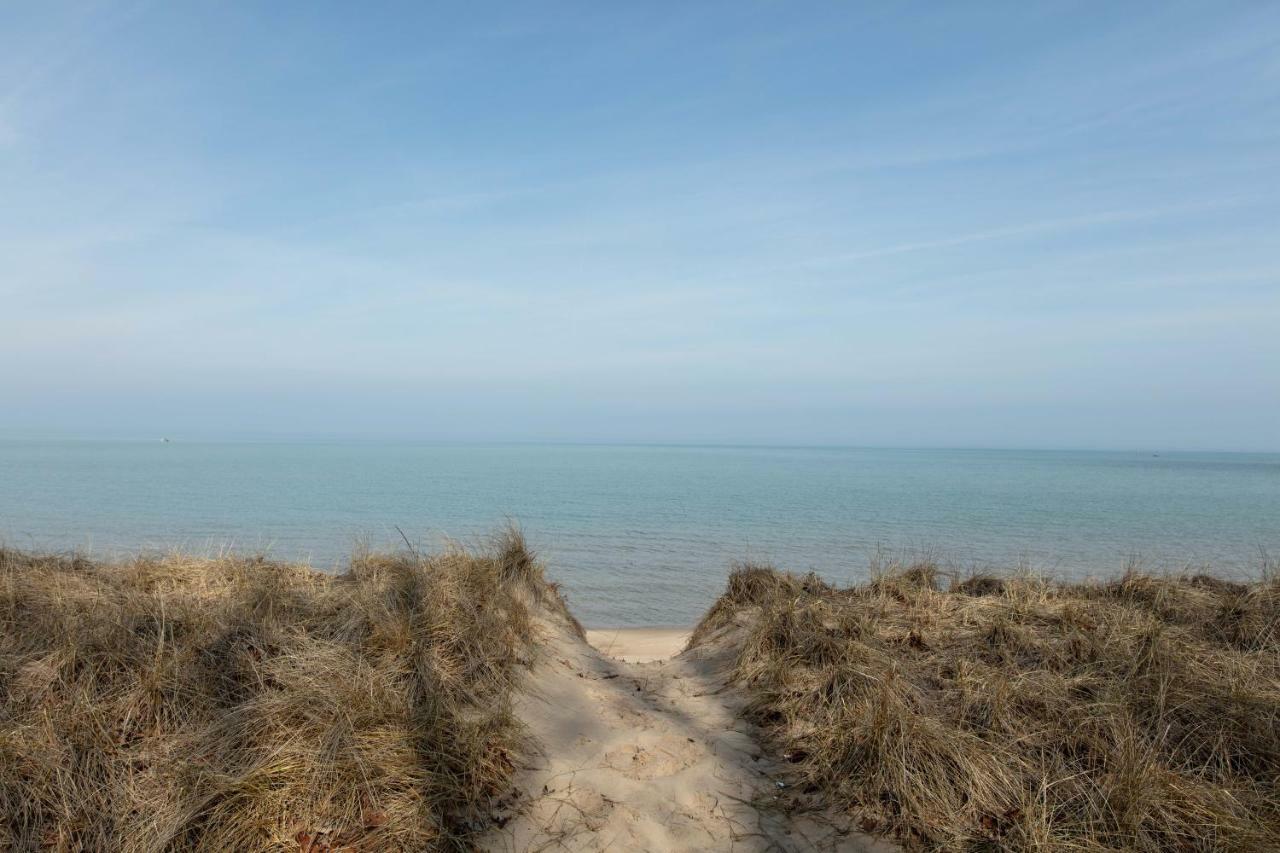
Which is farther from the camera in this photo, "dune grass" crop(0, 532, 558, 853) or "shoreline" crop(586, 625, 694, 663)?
"shoreline" crop(586, 625, 694, 663)

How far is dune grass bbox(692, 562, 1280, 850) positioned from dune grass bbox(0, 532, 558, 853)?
230cm

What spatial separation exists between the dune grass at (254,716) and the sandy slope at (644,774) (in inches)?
13.0

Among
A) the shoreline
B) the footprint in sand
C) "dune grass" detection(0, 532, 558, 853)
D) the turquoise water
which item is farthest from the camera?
the turquoise water

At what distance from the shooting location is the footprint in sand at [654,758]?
515 centimetres

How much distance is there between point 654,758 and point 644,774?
0.23 meters

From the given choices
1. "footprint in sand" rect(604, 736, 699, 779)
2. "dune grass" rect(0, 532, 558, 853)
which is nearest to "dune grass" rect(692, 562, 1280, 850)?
"footprint in sand" rect(604, 736, 699, 779)

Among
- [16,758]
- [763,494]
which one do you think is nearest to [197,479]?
[763,494]

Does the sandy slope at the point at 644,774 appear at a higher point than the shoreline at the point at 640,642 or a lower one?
higher

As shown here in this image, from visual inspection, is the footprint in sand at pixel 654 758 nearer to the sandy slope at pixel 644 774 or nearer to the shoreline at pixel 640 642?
the sandy slope at pixel 644 774

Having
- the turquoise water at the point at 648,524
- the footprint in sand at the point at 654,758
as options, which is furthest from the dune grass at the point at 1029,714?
the turquoise water at the point at 648,524

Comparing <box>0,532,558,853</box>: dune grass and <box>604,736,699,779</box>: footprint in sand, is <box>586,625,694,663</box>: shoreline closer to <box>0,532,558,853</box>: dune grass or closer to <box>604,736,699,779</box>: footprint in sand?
<box>0,532,558,853</box>: dune grass

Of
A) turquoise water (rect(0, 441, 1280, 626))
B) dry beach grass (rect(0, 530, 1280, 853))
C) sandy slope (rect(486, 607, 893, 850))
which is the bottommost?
turquoise water (rect(0, 441, 1280, 626))

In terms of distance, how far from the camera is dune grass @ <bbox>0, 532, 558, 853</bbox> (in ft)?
13.1

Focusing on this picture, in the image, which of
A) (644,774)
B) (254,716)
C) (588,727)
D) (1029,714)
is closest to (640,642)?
(588,727)
